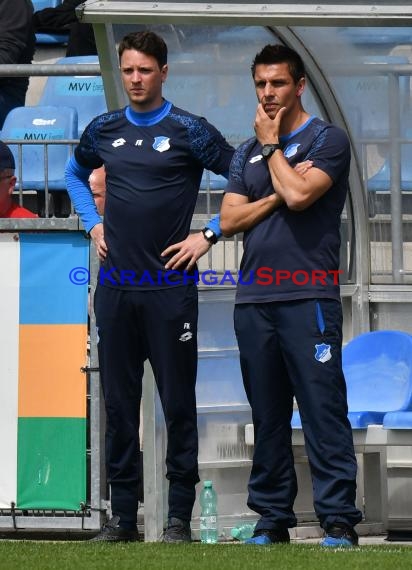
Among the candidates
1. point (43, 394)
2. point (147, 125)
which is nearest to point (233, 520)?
point (43, 394)

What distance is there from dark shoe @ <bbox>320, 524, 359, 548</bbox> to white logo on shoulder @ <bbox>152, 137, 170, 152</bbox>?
1852mm

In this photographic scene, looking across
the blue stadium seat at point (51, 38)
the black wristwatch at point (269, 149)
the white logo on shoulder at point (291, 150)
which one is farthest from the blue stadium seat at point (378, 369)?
the blue stadium seat at point (51, 38)

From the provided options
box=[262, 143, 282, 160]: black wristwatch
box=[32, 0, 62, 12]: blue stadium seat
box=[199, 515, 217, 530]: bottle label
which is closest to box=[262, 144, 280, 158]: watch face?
box=[262, 143, 282, 160]: black wristwatch

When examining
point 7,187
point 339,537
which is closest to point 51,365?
point 7,187

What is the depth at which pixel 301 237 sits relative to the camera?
17.4 ft

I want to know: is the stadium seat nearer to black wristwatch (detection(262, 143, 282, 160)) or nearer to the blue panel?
the blue panel

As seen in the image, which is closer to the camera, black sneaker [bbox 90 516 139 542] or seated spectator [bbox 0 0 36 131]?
black sneaker [bbox 90 516 139 542]

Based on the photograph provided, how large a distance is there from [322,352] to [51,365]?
6.60 feet

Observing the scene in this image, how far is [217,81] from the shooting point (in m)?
6.39

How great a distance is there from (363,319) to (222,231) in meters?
1.81

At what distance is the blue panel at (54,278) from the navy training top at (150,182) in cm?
110

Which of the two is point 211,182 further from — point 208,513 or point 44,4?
point 44,4

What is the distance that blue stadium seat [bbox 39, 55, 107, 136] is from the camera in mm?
9953

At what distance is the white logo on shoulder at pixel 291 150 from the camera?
5.38m
